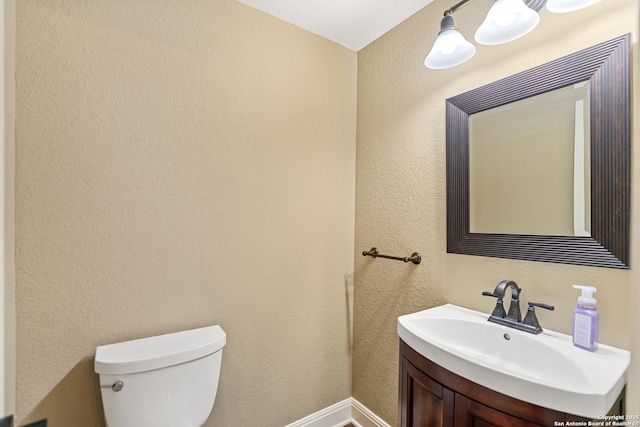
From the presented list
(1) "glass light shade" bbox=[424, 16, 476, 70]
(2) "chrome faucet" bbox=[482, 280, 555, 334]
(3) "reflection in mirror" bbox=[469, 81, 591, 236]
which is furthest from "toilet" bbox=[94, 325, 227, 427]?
(1) "glass light shade" bbox=[424, 16, 476, 70]

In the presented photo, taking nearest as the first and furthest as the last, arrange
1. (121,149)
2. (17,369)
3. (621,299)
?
(621,299) < (17,369) < (121,149)

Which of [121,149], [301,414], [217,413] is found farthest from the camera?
[301,414]

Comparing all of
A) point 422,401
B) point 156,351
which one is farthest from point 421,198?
point 156,351

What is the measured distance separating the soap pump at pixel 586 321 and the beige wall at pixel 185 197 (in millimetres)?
1152

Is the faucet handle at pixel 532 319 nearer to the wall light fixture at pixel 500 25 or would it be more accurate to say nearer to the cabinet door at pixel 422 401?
the cabinet door at pixel 422 401

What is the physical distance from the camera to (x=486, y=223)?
1286 millimetres

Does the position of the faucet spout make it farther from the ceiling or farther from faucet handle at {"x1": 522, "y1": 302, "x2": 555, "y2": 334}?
the ceiling

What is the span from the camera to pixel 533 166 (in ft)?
3.78

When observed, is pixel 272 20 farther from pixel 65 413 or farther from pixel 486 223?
pixel 65 413

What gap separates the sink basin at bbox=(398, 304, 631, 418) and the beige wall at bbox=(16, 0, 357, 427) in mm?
773

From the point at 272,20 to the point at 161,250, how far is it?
1.32 meters

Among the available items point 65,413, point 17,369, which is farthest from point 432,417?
point 17,369

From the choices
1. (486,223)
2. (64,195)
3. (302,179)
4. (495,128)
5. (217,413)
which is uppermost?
(495,128)

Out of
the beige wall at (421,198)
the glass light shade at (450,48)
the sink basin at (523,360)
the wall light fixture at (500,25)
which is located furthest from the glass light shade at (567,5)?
the sink basin at (523,360)
